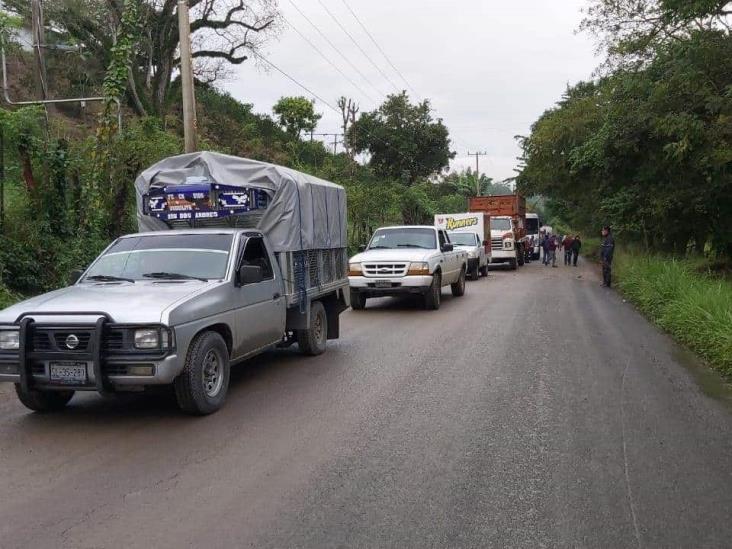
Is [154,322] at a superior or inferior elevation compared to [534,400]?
superior

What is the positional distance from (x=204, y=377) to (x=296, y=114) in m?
46.2

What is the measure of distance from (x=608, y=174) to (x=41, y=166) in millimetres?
14791

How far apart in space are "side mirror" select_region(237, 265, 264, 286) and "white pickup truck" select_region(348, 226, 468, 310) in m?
6.27

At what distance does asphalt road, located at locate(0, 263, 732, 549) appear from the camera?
380cm

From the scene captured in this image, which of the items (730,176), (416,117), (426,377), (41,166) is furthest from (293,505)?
(416,117)

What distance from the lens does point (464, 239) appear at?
76.5 ft

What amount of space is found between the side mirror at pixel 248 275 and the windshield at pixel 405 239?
28.0ft

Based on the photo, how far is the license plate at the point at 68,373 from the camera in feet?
18.1

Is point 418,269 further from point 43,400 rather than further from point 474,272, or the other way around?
point 474,272

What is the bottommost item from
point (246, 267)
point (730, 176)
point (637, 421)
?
point (637, 421)

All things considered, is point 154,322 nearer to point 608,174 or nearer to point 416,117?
point 608,174

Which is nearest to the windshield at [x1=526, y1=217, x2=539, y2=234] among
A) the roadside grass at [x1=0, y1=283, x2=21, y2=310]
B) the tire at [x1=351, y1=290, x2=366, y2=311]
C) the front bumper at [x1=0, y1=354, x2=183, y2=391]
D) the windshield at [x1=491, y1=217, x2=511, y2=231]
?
the windshield at [x1=491, y1=217, x2=511, y2=231]

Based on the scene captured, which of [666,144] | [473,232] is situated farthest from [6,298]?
[473,232]

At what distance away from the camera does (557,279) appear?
24.1 meters
